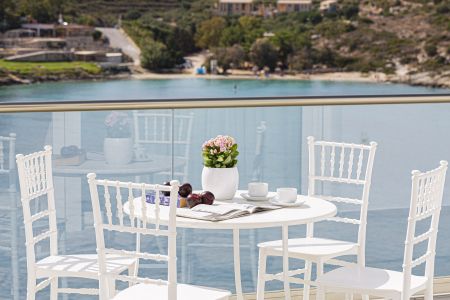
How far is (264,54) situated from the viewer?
32.3 meters

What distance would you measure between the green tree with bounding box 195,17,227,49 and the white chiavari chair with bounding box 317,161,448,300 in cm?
2803

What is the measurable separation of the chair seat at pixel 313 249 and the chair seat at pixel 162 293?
23.4 inches

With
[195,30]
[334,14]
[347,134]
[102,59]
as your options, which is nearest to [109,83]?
[102,59]

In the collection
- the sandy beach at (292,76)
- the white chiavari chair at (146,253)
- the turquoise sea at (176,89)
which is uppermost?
the white chiavari chair at (146,253)

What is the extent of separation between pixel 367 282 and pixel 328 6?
2886cm

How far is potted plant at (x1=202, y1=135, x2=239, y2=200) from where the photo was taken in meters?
3.57

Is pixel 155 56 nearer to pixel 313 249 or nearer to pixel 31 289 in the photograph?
pixel 313 249

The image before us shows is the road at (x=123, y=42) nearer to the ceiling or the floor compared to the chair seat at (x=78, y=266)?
nearer to the ceiling

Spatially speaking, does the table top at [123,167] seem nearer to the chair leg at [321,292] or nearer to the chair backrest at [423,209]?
the chair leg at [321,292]

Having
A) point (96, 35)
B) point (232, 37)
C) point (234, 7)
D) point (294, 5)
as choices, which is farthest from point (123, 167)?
point (234, 7)

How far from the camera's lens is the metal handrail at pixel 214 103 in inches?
173

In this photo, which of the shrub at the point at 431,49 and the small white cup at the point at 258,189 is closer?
the small white cup at the point at 258,189

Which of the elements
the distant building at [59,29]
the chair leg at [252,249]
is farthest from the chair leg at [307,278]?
the distant building at [59,29]

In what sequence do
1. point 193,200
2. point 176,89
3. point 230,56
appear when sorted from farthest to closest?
point 230,56, point 176,89, point 193,200
